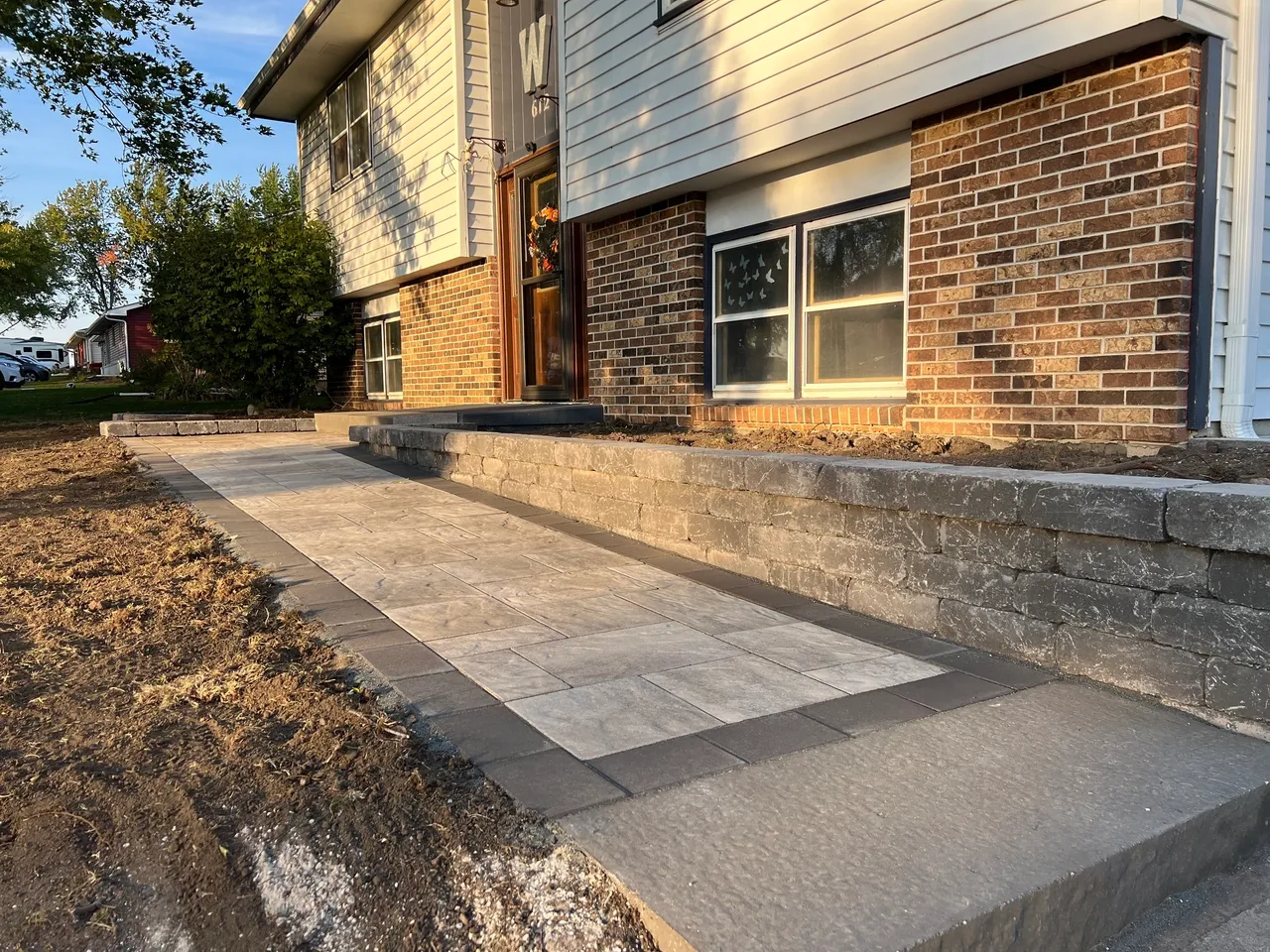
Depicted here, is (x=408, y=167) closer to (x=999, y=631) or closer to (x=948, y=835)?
(x=999, y=631)

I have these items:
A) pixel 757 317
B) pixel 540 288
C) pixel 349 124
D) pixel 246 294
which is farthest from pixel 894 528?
pixel 349 124

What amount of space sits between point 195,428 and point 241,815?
33.5ft

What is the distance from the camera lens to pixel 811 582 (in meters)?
4.16

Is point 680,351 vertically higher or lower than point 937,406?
higher

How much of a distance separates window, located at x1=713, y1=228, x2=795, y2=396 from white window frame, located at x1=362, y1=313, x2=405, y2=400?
7189mm

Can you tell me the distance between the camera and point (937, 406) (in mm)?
5027

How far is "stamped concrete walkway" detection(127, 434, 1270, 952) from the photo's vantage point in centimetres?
184

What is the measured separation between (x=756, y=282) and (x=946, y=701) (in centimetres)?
438

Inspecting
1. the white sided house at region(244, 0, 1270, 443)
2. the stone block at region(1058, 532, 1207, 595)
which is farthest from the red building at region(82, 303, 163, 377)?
the stone block at region(1058, 532, 1207, 595)

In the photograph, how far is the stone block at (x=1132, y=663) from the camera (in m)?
2.77

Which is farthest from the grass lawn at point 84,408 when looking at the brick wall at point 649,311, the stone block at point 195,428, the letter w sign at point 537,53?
the brick wall at point 649,311

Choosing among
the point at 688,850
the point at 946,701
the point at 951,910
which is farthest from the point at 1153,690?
the point at 688,850

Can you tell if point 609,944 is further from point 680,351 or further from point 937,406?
point 680,351

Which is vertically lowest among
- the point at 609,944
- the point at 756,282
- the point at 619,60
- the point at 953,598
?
the point at 609,944
